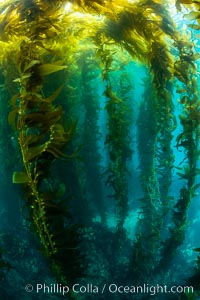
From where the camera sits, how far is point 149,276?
21.1 feet

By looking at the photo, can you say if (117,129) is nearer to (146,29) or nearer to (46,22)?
(146,29)

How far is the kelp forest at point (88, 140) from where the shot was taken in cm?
304

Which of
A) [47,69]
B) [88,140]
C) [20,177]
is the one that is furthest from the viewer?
[88,140]

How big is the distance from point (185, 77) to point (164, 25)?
81 cm

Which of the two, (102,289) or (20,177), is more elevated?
(20,177)

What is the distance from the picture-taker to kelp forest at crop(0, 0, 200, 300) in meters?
3.04

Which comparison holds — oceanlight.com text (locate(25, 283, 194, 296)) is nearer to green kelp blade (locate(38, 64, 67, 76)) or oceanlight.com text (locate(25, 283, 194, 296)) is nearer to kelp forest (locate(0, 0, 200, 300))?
kelp forest (locate(0, 0, 200, 300))

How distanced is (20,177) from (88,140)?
201 inches

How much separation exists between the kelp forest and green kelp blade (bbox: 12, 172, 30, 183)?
0.01m

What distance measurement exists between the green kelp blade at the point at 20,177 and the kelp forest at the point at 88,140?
0.03 ft

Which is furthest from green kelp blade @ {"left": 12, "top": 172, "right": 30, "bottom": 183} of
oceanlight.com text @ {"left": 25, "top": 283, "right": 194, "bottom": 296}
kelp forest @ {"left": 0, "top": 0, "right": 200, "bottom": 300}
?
oceanlight.com text @ {"left": 25, "top": 283, "right": 194, "bottom": 296}

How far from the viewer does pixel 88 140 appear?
7.93m

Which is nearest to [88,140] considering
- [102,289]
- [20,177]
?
[102,289]

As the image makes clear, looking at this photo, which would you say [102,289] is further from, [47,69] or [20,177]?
[47,69]
